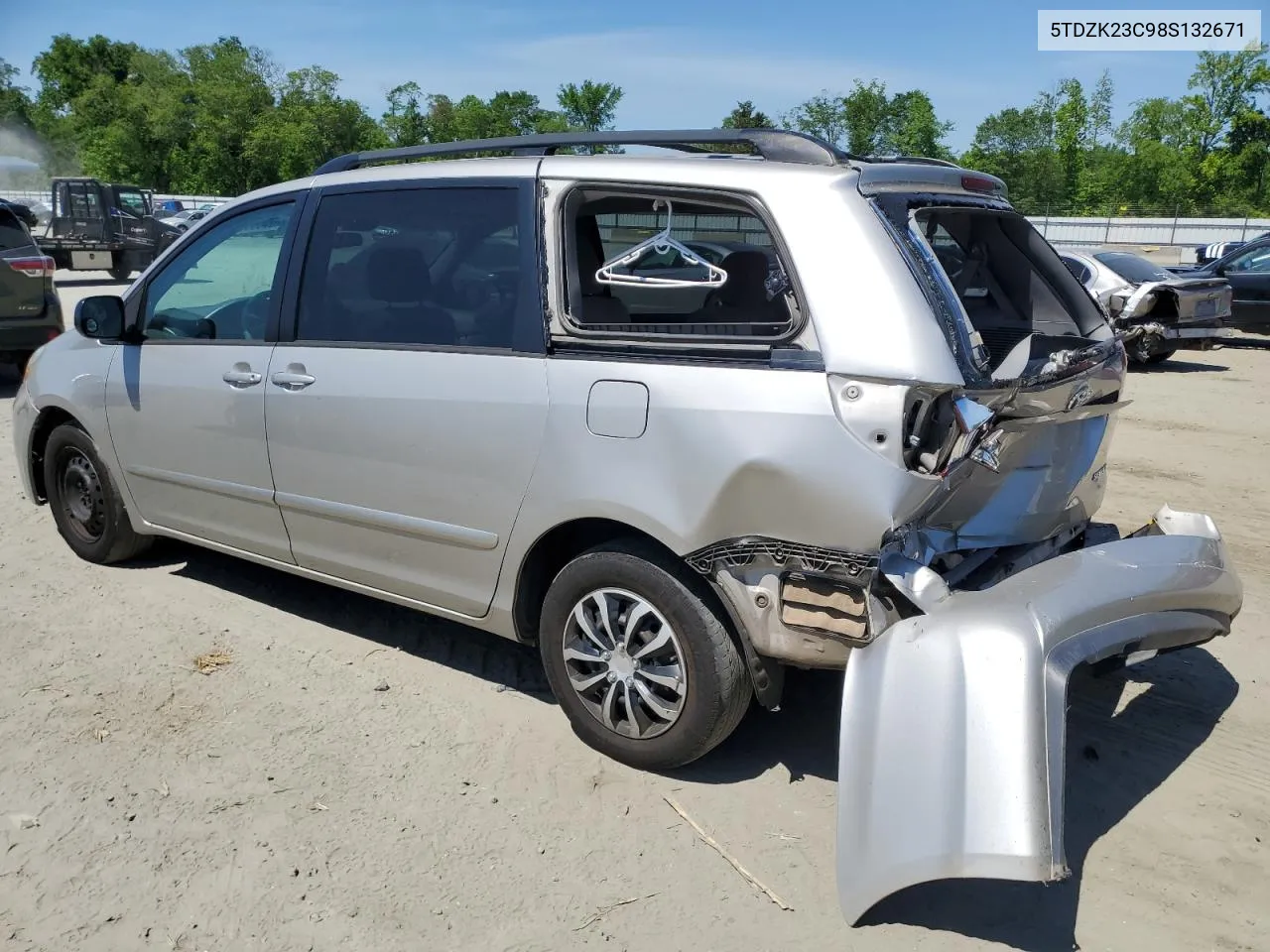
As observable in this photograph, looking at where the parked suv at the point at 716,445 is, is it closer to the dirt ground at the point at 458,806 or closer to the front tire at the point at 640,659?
the front tire at the point at 640,659

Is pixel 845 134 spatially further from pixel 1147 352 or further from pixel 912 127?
pixel 1147 352

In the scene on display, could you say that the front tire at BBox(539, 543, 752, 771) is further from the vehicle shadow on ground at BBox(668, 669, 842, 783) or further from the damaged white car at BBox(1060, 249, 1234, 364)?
the damaged white car at BBox(1060, 249, 1234, 364)

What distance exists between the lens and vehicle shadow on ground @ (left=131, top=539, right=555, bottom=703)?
4254 mm

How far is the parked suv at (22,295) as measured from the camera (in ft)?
32.0

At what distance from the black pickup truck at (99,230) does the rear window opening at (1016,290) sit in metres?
22.2

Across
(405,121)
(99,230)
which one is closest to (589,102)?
(405,121)

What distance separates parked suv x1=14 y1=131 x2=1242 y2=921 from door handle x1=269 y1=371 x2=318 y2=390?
2cm

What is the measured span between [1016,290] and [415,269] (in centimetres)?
229

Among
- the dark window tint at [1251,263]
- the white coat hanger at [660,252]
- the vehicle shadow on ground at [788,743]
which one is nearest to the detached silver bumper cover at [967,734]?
the vehicle shadow on ground at [788,743]

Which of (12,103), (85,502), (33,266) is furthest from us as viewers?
(12,103)

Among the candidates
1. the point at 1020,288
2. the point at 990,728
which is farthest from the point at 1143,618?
the point at 1020,288

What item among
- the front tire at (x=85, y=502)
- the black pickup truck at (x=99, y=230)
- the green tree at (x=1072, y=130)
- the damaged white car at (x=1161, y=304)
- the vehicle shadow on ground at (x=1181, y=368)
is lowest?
the vehicle shadow on ground at (x=1181, y=368)

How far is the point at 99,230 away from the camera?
23469 millimetres

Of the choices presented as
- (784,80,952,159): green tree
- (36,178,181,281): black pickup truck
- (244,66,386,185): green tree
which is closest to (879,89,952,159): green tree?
(784,80,952,159): green tree
